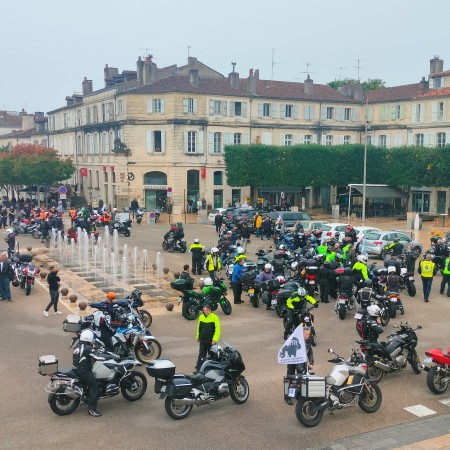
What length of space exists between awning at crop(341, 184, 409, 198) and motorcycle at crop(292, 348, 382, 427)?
38643 mm

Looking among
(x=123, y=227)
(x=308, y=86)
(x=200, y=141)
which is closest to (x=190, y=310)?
(x=123, y=227)

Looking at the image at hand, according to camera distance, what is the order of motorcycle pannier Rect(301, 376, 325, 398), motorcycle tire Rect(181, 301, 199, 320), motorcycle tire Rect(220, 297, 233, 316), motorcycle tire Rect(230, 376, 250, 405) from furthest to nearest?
motorcycle tire Rect(220, 297, 233, 316) → motorcycle tire Rect(181, 301, 199, 320) → motorcycle tire Rect(230, 376, 250, 405) → motorcycle pannier Rect(301, 376, 325, 398)

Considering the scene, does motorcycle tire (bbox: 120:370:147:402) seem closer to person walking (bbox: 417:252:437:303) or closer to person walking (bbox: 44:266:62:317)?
person walking (bbox: 44:266:62:317)

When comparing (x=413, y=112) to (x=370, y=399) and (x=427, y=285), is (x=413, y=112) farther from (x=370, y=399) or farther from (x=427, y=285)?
(x=370, y=399)

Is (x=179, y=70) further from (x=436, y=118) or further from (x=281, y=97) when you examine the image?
(x=436, y=118)

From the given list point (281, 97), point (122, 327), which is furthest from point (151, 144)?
point (122, 327)

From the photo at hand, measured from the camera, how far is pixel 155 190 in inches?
2044

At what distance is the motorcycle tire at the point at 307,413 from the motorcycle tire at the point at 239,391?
1.19m

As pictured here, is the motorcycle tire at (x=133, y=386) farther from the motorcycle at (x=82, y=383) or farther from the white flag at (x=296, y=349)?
the white flag at (x=296, y=349)

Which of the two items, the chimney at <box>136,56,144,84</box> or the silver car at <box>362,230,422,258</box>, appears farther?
the chimney at <box>136,56,144,84</box>

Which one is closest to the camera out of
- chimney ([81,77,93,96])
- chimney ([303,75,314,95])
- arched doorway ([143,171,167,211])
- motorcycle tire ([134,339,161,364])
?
motorcycle tire ([134,339,161,364])

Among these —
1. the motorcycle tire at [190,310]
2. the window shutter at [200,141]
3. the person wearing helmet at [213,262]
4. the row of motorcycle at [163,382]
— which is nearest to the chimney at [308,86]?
the window shutter at [200,141]

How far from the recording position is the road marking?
10.4 m

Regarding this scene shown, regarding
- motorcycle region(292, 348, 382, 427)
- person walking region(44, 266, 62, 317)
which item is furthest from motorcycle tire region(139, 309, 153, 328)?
motorcycle region(292, 348, 382, 427)
